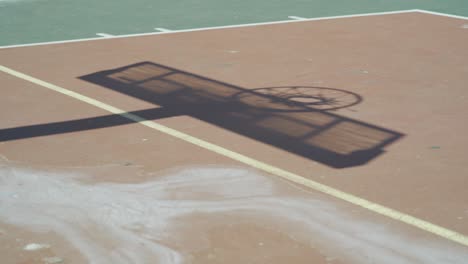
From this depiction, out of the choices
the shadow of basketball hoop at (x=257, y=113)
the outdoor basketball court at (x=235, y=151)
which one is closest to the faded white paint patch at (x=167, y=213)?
the outdoor basketball court at (x=235, y=151)

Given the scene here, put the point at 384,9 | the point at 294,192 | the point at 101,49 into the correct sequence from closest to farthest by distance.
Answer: the point at 294,192 → the point at 101,49 → the point at 384,9

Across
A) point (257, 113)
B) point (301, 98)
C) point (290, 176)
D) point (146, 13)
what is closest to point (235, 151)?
point (290, 176)

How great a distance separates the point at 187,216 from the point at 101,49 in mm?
7208

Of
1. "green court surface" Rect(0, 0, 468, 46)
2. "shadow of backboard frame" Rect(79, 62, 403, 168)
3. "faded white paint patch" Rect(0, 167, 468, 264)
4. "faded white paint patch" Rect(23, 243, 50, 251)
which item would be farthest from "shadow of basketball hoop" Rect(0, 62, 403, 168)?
"green court surface" Rect(0, 0, 468, 46)

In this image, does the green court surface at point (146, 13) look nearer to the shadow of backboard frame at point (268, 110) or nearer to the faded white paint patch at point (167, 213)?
the shadow of backboard frame at point (268, 110)

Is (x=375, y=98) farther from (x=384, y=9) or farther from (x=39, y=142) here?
→ (x=384, y=9)

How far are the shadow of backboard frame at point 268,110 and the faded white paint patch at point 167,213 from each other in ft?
3.84

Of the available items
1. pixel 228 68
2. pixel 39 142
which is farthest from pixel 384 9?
pixel 39 142

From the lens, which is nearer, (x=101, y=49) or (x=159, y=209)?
(x=159, y=209)

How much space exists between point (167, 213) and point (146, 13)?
34.4ft

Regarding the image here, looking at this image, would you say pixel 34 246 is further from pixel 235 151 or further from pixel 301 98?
pixel 301 98

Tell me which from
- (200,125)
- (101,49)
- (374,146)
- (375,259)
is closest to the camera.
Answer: (375,259)

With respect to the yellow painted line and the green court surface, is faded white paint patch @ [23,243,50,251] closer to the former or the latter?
the yellow painted line

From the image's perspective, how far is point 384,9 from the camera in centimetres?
1819
